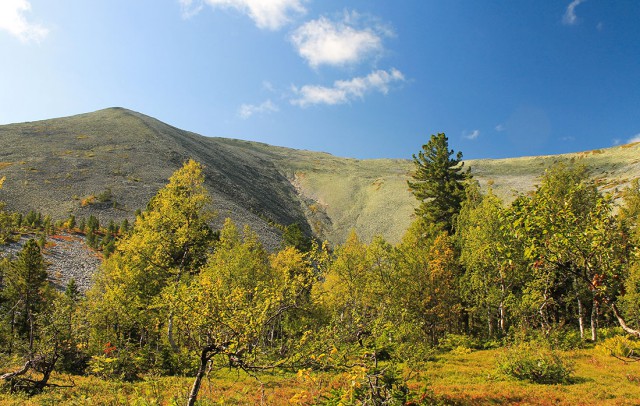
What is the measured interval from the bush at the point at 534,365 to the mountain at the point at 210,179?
241ft

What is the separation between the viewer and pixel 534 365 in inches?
842

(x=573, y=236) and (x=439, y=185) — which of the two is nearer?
(x=573, y=236)

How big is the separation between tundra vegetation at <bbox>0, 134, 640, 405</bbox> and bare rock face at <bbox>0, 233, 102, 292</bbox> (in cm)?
1397

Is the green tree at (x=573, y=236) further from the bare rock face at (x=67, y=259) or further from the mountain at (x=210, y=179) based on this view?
the mountain at (x=210, y=179)

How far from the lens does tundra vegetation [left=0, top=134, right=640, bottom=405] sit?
34.2 ft

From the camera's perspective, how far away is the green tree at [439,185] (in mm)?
49625

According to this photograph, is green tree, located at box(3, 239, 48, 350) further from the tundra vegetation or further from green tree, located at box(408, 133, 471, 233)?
green tree, located at box(408, 133, 471, 233)

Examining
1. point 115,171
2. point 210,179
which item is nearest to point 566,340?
point 115,171

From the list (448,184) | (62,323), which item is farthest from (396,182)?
(62,323)

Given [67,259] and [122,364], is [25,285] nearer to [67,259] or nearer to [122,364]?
[122,364]

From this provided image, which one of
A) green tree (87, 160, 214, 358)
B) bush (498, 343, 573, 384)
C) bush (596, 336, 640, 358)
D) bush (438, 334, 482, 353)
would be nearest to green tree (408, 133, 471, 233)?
bush (438, 334, 482, 353)

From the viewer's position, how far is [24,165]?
95.3 metres

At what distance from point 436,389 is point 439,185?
36.0m

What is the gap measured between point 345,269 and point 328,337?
21703mm
